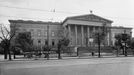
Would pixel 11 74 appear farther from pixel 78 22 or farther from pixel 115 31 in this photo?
pixel 115 31

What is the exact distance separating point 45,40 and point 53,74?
58599 mm

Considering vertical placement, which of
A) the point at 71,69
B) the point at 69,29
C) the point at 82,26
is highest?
the point at 82,26

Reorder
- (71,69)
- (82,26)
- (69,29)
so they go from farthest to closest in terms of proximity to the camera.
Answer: (82,26), (69,29), (71,69)

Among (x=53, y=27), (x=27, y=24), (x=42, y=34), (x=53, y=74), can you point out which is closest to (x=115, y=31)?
(x=53, y=27)

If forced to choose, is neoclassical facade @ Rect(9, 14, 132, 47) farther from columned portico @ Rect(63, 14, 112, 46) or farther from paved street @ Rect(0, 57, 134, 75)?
paved street @ Rect(0, 57, 134, 75)

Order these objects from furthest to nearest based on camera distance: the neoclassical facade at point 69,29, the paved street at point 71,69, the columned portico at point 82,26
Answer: the neoclassical facade at point 69,29 → the columned portico at point 82,26 → the paved street at point 71,69

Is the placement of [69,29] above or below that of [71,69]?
above

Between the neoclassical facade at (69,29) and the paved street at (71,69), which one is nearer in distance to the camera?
the paved street at (71,69)

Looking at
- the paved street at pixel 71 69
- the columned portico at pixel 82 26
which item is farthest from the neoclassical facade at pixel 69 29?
the paved street at pixel 71 69

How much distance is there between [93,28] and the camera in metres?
66.2

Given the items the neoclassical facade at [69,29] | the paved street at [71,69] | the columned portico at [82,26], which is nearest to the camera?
the paved street at [71,69]

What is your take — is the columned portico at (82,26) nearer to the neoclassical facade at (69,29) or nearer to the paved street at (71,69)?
the neoclassical facade at (69,29)

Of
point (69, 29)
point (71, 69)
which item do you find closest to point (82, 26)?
point (69, 29)

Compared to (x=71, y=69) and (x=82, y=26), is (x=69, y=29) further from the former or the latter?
(x=71, y=69)
